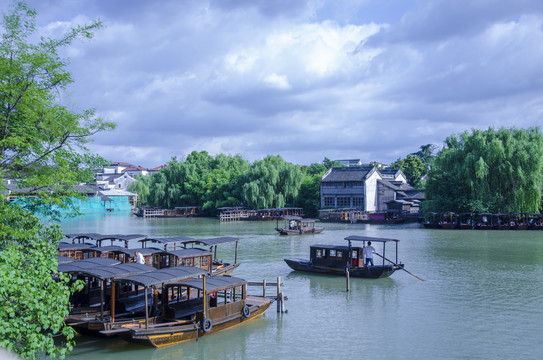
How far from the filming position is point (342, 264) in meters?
26.1

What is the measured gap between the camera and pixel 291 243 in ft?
135

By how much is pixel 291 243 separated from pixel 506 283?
65.3 ft

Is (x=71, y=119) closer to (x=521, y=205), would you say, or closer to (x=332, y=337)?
(x=332, y=337)

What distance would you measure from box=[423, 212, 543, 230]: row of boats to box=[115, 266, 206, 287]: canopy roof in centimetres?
4043

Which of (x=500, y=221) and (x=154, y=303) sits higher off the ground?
(x=500, y=221)

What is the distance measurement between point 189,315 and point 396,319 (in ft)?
24.6

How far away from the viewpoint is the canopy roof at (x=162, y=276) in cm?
1501

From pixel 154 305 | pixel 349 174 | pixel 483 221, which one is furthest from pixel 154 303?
pixel 349 174

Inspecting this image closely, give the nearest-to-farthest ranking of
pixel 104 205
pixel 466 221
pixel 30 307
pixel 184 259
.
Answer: pixel 30 307 < pixel 184 259 < pixel 466 221 < pixel 104 205

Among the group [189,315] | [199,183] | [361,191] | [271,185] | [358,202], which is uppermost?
[199,183]

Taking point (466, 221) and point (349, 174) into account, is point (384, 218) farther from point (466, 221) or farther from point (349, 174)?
point (466, 221)

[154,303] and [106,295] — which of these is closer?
[154,303]

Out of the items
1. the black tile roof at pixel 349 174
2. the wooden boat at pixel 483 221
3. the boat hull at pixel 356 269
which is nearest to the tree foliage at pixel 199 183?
the black tile roof at pixel 349 174

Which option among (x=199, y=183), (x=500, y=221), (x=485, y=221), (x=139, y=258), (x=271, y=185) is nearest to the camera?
(x=139, y=258)
